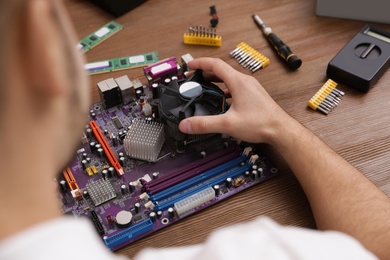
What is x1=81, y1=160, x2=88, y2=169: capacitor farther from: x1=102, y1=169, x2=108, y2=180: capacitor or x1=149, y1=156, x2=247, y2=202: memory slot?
x1=149, y1=156, x2=247, y2=202: memory slot

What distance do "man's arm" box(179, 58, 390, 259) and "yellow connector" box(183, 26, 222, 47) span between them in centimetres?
21

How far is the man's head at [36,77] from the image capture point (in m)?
0.48

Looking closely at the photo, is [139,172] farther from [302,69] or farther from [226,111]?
[302,69]

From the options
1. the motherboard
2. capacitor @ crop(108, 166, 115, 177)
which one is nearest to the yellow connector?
the motherboard

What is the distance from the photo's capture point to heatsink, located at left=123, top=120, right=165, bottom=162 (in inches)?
47.8

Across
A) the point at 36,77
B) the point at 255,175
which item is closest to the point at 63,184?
the point at 255,175

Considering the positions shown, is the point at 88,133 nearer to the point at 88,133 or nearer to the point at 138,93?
the point at 88,133

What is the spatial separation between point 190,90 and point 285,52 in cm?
37

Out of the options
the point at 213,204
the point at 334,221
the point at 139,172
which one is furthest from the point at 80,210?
the point at 334,221

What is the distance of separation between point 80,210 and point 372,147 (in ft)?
2.43

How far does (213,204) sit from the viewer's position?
1140mm

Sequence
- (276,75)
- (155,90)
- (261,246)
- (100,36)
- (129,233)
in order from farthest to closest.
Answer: (100,36)
(276,75)
(155,90)
(129,233)
(261,246)

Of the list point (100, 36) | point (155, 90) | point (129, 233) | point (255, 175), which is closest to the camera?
point (129, 233)

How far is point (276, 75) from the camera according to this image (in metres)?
1.44
